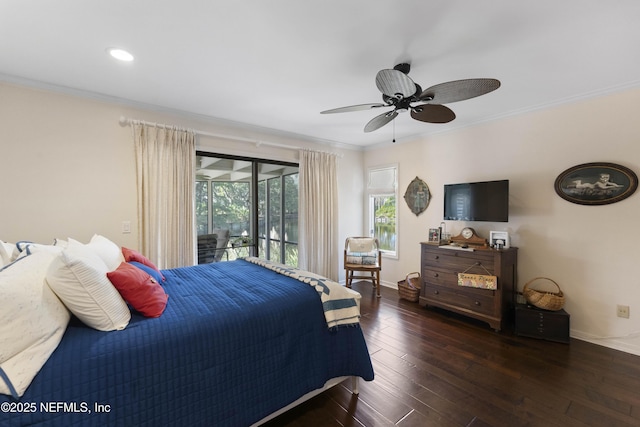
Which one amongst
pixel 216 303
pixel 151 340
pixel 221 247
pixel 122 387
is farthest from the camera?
pixel 221 247

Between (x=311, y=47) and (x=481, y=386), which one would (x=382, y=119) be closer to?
(x=311, y=47)

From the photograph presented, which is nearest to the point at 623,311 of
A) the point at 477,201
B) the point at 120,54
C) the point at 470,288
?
the point at 470,288

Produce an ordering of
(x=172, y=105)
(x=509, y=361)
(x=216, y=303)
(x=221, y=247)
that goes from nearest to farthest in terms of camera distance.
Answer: (x=216, y=303) < (x=509, y=361) < (x=172, y=105) < (x=221, y=247)

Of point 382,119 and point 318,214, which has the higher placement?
point 382,119

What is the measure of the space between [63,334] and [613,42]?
12.3 ft

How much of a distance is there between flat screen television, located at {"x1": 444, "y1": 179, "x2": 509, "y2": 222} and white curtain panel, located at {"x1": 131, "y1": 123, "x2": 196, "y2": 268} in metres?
3.39

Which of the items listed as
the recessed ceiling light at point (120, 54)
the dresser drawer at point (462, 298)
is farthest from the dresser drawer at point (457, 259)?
the recessed ceiling light at point (120, 54)

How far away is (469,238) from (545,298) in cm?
95

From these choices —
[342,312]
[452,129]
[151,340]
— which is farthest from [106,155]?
[452,129]

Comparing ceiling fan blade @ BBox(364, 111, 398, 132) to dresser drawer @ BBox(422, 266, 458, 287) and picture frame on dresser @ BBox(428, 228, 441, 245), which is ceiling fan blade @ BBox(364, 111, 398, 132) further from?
dresser drawer @ BBox(422, 266, 458, 287)

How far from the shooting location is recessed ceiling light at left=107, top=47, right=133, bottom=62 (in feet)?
6.30

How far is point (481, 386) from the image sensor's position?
1965mm

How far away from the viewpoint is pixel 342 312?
5.96 ft

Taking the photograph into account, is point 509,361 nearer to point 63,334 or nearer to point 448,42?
point 448,42
